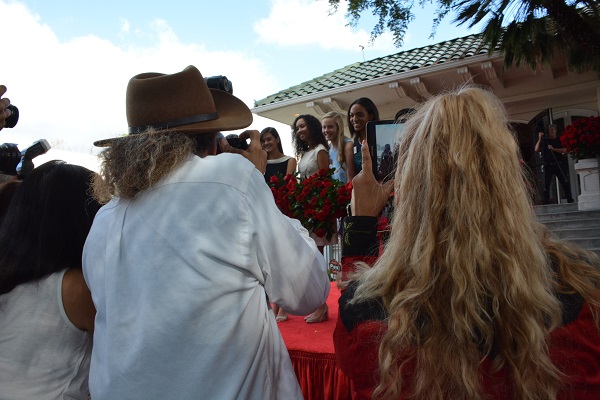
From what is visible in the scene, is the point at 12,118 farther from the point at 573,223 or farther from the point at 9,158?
the point at 573,223

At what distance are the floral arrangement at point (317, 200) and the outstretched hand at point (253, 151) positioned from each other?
80 cm

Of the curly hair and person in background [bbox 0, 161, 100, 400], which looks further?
person in background [bbox 0, 161, 100, 400]

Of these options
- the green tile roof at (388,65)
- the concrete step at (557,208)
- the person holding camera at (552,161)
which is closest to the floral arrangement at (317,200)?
the concrete step at (557,208)

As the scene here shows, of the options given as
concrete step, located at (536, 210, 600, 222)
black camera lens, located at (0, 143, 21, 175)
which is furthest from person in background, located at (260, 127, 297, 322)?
concrete step, located at (536, 210, 600, 222)

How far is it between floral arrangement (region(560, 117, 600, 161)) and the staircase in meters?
0.90

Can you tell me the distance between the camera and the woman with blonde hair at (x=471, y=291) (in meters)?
0.92

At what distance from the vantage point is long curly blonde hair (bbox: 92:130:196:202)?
1.33m

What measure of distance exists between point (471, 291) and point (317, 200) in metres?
1.73

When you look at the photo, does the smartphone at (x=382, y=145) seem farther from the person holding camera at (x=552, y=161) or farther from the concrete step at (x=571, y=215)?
the person holding camera at (x=552, y=161)

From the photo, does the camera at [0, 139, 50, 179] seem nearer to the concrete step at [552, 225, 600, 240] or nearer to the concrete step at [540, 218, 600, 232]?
the concrete step at [552, 225, 600, 240]

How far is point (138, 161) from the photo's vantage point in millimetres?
1342

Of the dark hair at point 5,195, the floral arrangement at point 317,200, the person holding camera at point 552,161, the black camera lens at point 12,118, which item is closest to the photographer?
the dark hair at point 5,195

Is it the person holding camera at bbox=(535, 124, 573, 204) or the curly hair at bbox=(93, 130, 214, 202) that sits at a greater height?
the curly hair at bbox=(93, 130, 214, 202)

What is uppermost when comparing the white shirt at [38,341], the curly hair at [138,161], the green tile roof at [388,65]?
the green tile roof at [388,65]
